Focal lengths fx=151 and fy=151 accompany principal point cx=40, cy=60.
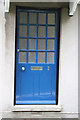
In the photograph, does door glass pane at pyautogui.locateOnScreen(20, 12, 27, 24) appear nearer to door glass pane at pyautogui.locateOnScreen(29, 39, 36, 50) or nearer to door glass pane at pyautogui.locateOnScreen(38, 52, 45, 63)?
door glass pane at pyautogui.locateOnScreen(29, 39, 36, 50)

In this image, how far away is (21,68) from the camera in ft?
14.1

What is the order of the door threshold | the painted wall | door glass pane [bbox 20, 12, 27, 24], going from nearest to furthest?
the door threshold, the painted wall, door glass pane [bbox 20, 12, 27, 24]

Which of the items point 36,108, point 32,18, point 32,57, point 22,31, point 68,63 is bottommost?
point 36,108

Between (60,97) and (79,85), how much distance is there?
2.08 ft

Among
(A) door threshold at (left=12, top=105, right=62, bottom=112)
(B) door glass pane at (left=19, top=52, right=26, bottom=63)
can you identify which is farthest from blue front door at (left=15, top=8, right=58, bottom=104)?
(A) door threshold at (left=12, top=105, right=62, bottom=112)

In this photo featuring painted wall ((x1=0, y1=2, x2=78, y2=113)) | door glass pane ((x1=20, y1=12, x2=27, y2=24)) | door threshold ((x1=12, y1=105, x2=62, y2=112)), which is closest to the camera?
door threshold ((x1=12, y1=105, x2=62, y2=112))

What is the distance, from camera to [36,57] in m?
4.37

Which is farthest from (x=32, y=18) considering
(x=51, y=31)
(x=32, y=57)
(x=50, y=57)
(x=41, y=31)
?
(x=50, y=57)

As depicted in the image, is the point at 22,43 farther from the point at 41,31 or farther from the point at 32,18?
the point at 32,18

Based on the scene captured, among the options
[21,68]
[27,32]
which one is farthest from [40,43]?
[21,68]

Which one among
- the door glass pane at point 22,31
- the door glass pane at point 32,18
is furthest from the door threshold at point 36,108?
the door glass pane at point 32,18

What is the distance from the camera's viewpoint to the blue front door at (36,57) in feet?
14.1

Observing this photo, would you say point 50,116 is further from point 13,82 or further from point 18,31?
point 18,31

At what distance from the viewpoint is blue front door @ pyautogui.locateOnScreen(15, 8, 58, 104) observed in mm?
4312
